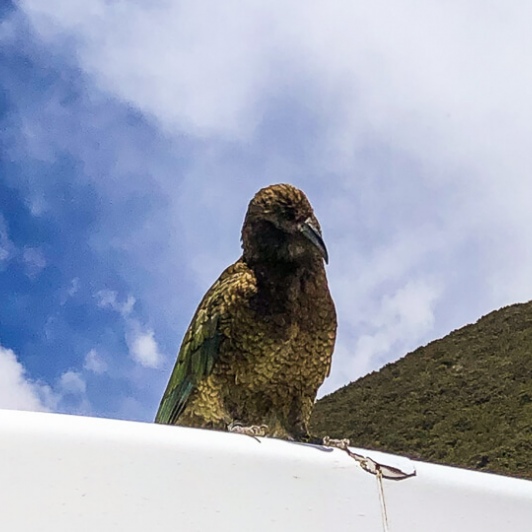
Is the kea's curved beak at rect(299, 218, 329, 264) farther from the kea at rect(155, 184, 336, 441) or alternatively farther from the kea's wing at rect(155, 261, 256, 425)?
the kea's wing at rect(155, 261, 256, 425)

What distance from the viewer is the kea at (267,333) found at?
407cm

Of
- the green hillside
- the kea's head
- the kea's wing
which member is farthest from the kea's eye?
the green hillside

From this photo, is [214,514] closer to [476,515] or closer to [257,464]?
[257,464]

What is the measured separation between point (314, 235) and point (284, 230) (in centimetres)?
14

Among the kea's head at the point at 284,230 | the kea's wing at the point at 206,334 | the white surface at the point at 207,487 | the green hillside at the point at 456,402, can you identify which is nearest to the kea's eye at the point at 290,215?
the kea's head at the point at 284,230

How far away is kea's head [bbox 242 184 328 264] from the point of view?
14.0ft

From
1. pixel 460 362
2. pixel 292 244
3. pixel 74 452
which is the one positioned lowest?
pixel 74 452

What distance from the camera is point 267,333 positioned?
4.04m

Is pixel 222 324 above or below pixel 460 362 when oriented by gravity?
below

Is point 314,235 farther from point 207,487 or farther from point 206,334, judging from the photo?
point 207,487

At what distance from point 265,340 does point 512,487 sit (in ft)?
6.22

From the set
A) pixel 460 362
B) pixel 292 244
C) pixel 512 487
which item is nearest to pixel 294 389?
pixel 292 244

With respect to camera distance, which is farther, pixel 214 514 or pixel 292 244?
pixel 292 244

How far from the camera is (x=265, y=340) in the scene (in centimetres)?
404
